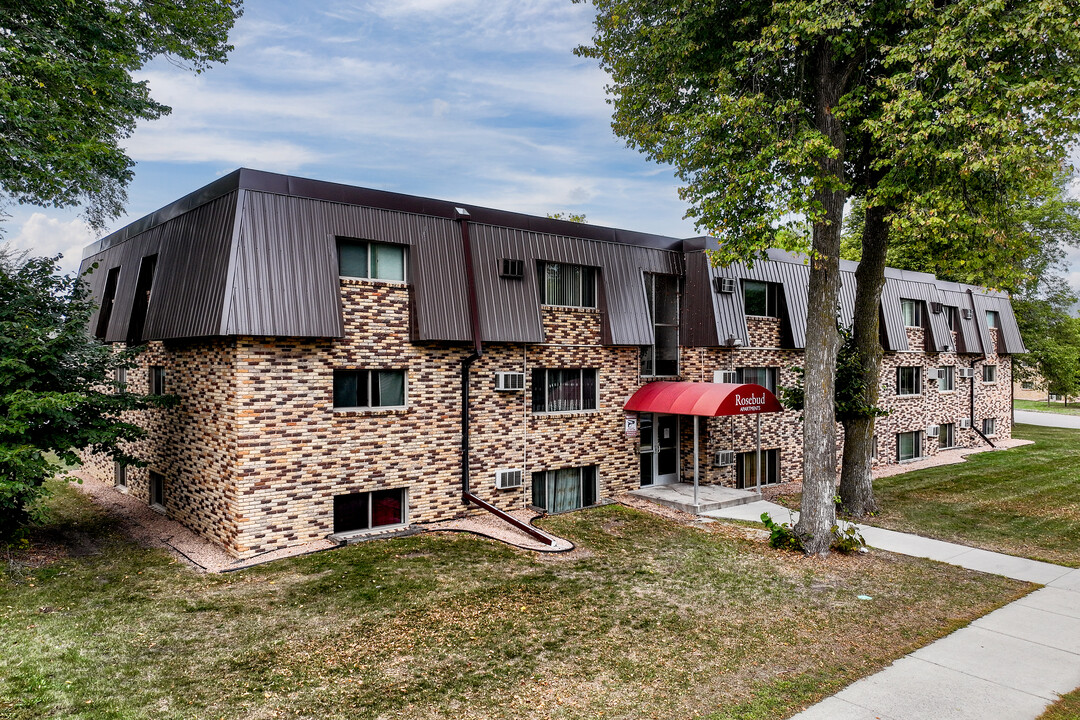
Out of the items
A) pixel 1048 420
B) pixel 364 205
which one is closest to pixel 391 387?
pixel 364 205

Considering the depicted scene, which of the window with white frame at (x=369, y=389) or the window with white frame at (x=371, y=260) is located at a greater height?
the window with white frame at (x=371, y=260)

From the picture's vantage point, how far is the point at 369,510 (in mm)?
11805

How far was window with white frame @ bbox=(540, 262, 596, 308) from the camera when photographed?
14242 mm

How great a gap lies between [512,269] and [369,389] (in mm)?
4067

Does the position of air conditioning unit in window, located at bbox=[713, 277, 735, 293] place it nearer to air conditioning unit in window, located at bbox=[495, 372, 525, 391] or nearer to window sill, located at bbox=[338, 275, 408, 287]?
air conditioning unit in window, located at bbox=[495, 372, 525, 391]

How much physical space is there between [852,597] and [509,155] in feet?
61.7

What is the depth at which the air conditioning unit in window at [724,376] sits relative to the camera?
16422mm

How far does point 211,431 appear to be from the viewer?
36.5ft

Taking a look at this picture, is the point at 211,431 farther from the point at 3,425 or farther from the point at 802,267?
the point at 802,267

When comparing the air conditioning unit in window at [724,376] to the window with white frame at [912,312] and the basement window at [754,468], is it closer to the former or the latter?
the basement window at [754,468]

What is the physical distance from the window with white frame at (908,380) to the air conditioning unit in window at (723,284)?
33.7 feet

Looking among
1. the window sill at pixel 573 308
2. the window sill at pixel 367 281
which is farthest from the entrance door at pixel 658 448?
the window sill at pixel 367 281

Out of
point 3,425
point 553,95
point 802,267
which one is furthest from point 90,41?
point 802,267

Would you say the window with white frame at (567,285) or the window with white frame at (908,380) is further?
the window with white frame at (908,380)
